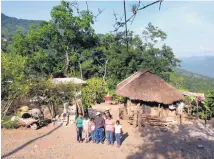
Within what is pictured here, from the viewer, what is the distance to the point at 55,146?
12.6 meters

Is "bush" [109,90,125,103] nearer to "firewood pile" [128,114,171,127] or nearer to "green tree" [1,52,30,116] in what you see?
"firewood pile" [128,114,171,127]

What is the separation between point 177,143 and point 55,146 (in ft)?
18.8

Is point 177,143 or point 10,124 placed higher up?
point 10,124

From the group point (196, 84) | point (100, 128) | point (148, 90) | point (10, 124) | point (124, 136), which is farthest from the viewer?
point (196, 84)

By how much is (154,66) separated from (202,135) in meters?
13.3

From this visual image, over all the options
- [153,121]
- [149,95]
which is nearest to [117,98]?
[149,95]

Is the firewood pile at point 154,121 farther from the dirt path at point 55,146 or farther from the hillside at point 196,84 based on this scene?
the hillside at point 196,84

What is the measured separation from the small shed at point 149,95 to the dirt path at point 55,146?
3.25 metres

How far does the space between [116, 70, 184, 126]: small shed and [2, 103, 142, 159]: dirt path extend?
3248 millimetres

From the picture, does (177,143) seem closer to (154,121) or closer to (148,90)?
(154,121)

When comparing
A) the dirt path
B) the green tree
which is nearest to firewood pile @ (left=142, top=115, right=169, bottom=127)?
the dirt path

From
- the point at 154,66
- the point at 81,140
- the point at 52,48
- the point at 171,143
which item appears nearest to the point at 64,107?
the point at 81,140

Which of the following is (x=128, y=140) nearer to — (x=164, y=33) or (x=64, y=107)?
(x=64, y=107)

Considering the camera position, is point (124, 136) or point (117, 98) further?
point (117, 98)
